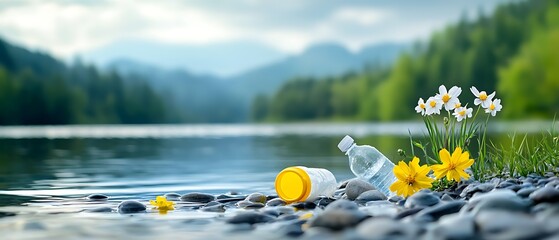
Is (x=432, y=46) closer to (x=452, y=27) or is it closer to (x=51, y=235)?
(x=452, y=27)

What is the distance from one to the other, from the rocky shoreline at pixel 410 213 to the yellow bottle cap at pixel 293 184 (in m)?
0.09

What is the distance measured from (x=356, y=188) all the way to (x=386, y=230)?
9.67 ft

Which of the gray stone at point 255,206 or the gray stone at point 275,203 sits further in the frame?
the gray stone at point 275,203

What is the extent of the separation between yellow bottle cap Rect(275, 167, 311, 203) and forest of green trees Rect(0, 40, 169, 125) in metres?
112

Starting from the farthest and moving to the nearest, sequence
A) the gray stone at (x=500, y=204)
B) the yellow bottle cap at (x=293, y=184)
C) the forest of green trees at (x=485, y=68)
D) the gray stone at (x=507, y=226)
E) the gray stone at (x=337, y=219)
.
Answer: the forest of green trees at (x=485, y=68)
the yellow bottle cap at (x=293, y=184)
the gray stone at (x=337, y=219)
the gray stone at (x=500, y=204)
the gray stone at (x=507, y=226)

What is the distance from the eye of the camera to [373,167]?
8.59 metres

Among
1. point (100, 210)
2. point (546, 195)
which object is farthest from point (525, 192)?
point (100, 210)

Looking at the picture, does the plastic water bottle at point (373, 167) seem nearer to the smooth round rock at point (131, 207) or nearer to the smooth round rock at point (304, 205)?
the smooth round rock at point (304, 205)

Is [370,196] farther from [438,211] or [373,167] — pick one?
[438,211]

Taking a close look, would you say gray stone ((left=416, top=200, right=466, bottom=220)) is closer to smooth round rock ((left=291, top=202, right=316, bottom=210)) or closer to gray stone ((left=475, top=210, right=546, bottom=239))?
gray stone ((left=475, top=210, right=546, bottom=239))

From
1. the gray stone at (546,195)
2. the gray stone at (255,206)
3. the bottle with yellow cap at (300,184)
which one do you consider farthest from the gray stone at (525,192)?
the gray stone at (255,206)

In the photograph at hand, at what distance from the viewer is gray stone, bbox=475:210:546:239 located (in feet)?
15.2

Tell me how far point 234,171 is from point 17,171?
385cm

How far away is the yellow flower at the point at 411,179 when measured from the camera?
742 cm
